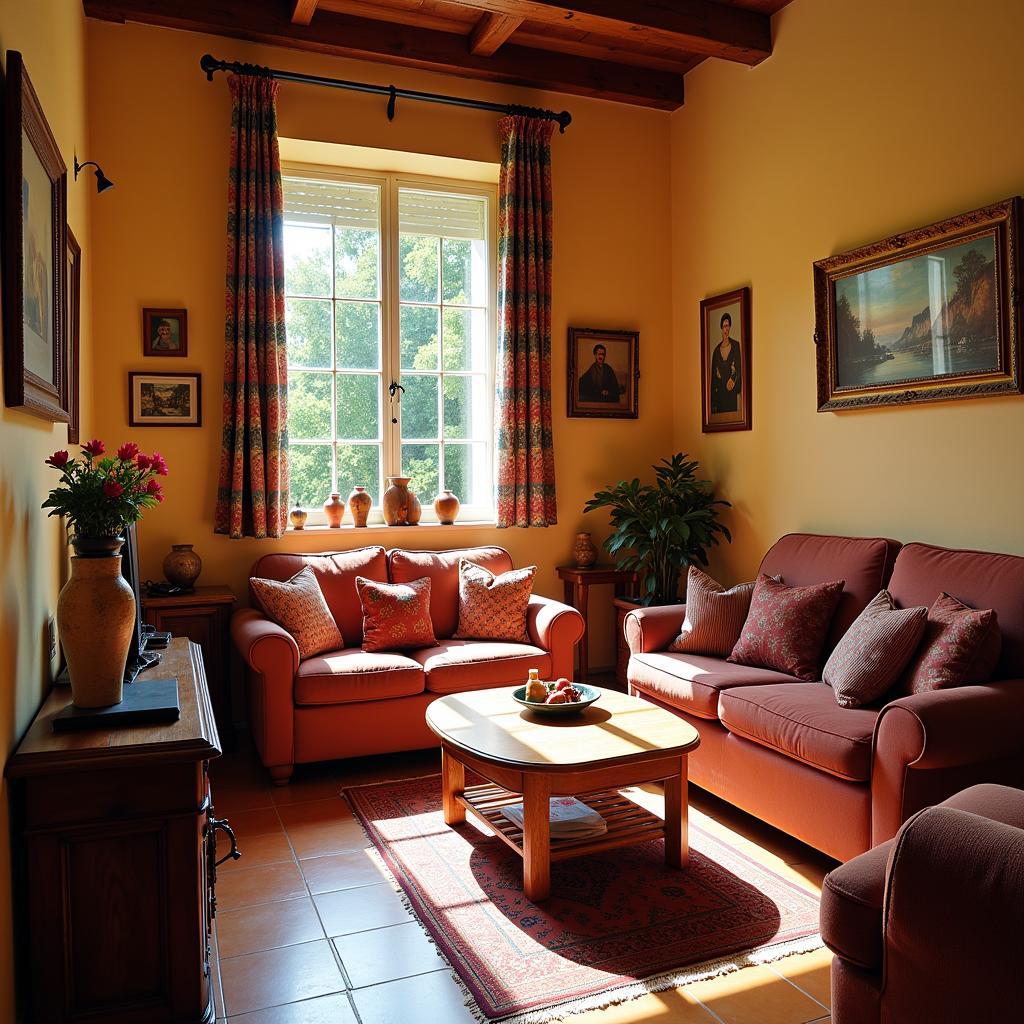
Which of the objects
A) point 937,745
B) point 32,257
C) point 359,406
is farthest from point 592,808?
point 359,406

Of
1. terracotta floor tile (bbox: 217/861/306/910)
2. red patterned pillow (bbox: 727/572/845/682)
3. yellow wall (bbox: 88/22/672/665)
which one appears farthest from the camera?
yellow wall (bbox: 88/22/672/665)

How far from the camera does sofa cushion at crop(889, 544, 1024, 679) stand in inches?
115

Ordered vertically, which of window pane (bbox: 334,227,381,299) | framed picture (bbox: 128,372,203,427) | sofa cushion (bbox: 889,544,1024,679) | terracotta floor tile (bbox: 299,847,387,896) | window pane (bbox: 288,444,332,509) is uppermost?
window pane (bbox: 334,227,381,299)

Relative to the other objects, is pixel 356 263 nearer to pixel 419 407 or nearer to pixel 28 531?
pixel 419 407

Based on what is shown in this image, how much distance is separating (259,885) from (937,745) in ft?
6.95

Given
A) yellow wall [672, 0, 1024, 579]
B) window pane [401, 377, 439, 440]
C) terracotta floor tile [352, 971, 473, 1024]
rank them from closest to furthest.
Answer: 1. terracotta floor tile [352, 971, 473, 1024]
2. yellow wall [672, 0, 1024, 579]
3. window pane [401, 377, 439, 440]

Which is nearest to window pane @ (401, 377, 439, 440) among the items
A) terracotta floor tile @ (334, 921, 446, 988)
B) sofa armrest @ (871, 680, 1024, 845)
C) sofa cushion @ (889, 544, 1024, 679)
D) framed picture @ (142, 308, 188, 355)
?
framed picture @ (142, 308, 188, 355)

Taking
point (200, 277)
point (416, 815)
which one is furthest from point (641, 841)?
point (200, 277)

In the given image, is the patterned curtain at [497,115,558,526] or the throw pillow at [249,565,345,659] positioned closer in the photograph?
the throw pillow at [249,565,345,659]

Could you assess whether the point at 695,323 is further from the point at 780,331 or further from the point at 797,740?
the point at 797,740

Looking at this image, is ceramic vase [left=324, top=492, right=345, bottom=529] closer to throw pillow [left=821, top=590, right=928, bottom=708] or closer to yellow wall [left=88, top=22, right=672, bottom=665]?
yellow wall [left=88, top=22, right=672, bottom=665]

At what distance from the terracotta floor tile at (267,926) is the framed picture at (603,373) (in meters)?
3.24

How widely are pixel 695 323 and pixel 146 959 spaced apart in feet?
14.2

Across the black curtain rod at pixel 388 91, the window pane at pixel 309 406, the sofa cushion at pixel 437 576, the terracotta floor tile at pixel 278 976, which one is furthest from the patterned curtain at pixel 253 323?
the terracotta floor tile at pixel 278 976
